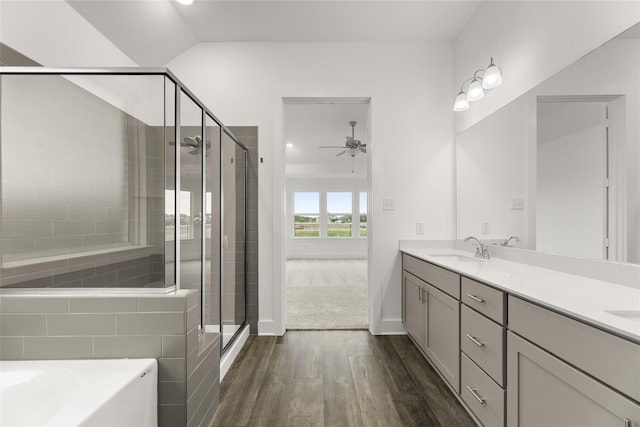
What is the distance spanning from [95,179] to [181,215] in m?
0.50

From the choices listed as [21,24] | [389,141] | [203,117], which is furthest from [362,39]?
[21,24]

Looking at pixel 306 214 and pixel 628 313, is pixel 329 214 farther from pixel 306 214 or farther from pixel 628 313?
pixel 628 313

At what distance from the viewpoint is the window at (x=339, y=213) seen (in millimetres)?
8555

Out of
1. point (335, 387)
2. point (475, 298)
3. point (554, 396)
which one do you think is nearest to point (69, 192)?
point (335, 387)

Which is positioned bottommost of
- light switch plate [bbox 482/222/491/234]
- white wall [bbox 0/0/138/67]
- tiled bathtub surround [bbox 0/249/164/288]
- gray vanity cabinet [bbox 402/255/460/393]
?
gray vanity cabinet [bbox 402/255/460/393]

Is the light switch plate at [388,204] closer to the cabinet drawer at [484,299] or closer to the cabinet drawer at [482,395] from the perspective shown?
the cabinet drawer at [484,299]

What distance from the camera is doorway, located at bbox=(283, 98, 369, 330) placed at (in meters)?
3.56

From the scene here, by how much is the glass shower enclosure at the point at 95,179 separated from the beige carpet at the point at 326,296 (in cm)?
190

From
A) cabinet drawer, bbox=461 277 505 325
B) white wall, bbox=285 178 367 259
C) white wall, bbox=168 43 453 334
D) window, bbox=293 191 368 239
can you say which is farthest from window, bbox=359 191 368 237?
cabinet drawer, bbox=461 277 505 325

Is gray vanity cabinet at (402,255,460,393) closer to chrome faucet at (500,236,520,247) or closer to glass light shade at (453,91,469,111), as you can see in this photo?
chrome faucet at (500,236,520,247)

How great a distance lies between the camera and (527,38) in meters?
1.96

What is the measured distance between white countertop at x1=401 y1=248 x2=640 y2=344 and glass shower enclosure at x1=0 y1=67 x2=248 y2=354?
1.56m

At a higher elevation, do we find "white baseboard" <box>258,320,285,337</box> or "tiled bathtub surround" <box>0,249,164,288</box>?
"tiled bathtub surround" <box>0,249,164,288</box>

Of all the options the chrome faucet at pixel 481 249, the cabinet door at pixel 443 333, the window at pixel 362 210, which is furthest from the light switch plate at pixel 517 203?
the window at pixel 362 210
